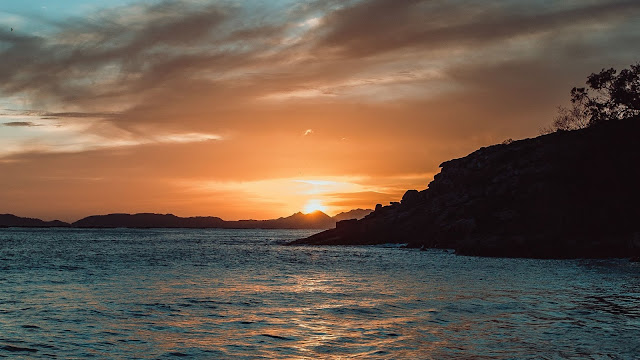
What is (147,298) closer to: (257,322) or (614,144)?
(257,322)

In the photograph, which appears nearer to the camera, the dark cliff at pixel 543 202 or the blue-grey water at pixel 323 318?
the blue-grey water at pixel 323 318

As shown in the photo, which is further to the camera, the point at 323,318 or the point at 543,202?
the point at 543,202

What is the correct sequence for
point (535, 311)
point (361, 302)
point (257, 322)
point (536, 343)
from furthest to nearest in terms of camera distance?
point (361, 302), point (535, 311), point (257, 322), point (536, 343)

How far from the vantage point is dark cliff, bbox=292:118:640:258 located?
77438 millimetres

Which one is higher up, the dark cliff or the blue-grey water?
the dark cliff

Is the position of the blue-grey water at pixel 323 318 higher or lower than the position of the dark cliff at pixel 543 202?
lower

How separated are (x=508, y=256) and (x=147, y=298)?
56.6 m

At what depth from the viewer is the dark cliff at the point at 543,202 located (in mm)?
77438

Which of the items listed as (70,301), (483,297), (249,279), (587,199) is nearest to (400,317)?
(483,297)

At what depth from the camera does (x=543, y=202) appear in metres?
90.1

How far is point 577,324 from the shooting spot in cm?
2269

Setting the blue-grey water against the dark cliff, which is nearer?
the blue-grey water

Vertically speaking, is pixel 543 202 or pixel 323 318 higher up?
pixel 543 202

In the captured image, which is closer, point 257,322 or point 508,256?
point 257,322
